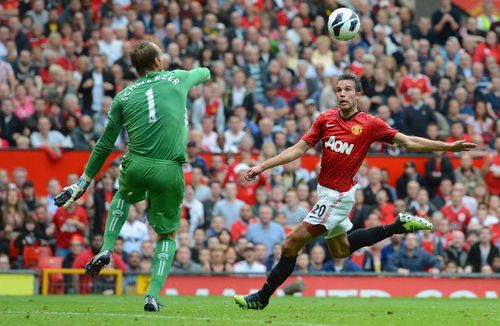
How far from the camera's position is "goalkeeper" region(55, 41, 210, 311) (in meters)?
11.4

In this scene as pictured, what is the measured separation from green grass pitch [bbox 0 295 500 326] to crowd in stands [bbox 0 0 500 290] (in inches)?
150

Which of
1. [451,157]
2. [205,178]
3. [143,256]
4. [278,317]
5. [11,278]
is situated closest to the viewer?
[278,317]

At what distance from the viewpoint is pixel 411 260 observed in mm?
19188

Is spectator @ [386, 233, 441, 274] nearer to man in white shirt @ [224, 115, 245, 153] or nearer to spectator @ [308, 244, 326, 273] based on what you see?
spectator @ [308, 244, 326, 273]

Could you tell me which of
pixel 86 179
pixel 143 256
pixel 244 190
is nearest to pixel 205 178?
pixel 244 190

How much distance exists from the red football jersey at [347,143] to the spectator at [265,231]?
7340 millimetres

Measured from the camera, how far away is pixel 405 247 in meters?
19.3

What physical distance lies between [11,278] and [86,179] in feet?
20.2

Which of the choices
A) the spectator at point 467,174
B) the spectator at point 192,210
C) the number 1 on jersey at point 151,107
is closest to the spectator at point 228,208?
the spectator at point 192,210

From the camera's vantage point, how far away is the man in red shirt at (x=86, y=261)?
1781 cm

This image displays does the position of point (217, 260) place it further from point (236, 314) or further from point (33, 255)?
point (236, 314)

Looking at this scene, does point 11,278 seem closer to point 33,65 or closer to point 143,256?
point 143,256


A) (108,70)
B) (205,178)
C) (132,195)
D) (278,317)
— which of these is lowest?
(278,317)

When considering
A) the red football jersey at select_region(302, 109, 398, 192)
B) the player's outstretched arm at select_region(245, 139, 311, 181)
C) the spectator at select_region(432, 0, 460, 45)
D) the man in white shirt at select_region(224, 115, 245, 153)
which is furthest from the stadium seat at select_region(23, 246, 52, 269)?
the spectator at select_region(432, 0, 460, 45)
